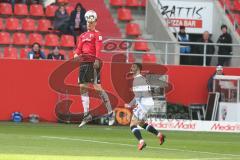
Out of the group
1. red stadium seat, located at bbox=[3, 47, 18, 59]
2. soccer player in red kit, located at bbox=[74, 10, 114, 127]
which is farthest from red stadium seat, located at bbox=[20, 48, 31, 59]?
soccer player in red kit, located at bbox=[74, 10, 114, 127]

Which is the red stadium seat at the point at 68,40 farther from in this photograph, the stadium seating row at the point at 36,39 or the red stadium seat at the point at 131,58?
the red stadium seat at the point at 131,58

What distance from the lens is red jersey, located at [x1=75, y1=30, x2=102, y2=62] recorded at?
2016 centimetres

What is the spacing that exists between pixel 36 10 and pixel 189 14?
6.10 metres

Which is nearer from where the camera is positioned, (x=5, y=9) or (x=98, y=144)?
(x=98, y=144)

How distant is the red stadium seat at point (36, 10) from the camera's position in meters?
30.6

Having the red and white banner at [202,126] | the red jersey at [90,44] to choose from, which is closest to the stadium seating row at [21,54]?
the red and white banner at [202,126]

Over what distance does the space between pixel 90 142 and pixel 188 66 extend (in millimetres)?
11015

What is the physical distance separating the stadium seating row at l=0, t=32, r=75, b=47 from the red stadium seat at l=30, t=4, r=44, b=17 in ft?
3.30

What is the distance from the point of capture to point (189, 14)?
3281cm

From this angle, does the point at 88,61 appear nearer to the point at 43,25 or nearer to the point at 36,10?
the point at 43,25

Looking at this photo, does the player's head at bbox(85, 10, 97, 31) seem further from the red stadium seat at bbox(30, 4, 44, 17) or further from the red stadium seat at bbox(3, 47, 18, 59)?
the red stadium seat at bbox(30, 4, 44, 17)

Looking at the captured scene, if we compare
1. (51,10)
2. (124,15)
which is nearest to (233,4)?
(124,15)

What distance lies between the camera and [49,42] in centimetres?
2966

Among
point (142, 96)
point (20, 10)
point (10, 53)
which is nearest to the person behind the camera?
point (142, 96)
